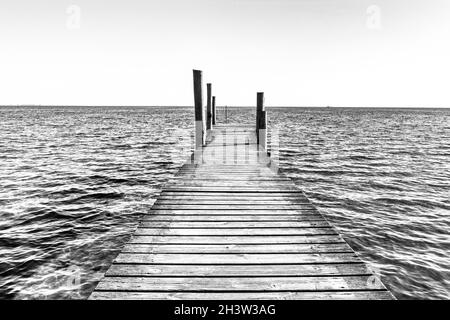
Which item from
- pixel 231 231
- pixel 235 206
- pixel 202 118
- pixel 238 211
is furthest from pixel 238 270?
pixel 202 118

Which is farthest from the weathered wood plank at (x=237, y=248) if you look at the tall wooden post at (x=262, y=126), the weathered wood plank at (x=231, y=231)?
the tall wooden post at (x=262, y=126)

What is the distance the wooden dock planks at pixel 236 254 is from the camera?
9.39ft

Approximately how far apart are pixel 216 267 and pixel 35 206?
7622 millimetres

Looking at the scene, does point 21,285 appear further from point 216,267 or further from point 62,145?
point 62,145

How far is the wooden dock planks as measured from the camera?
9.39 ft

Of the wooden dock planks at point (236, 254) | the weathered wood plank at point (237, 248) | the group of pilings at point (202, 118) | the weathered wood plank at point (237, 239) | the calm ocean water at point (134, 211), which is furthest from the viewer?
the group of pilings at point (202, 118)

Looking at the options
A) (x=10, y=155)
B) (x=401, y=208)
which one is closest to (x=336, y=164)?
(x=401, y=208)

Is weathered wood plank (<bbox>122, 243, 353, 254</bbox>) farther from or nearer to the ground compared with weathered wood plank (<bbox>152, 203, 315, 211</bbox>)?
nearer to the ground

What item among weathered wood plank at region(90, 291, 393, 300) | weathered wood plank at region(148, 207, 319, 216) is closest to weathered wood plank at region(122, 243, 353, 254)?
weathered wood plank at region(90, 291, 393, 300)

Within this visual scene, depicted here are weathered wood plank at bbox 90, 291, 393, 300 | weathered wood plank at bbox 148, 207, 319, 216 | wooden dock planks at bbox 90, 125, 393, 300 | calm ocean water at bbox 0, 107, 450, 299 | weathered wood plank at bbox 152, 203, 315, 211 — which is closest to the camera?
weathered wood plank at bbox 90, 291, 393, 300

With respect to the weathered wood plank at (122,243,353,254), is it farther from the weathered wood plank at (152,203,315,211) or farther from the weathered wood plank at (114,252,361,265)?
the weathered wood plank at (152,203,315,211)

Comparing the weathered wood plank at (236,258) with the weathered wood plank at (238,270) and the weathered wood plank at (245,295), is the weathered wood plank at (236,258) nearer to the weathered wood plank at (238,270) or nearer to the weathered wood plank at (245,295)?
the weathered wood plank at (238,270)

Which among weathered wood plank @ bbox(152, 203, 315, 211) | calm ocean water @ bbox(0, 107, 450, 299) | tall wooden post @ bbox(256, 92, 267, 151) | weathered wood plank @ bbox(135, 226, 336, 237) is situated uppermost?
tall wooden post @ bbox(256, 92, 267, 151)

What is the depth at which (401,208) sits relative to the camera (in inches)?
353
